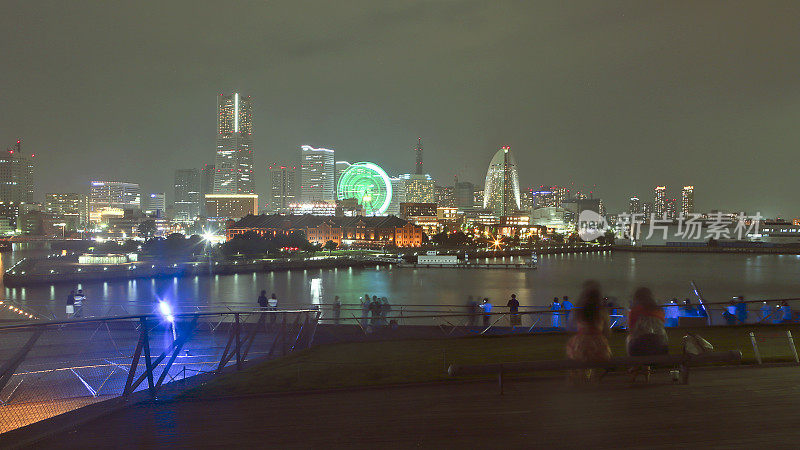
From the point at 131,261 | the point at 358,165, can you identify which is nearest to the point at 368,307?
the point at 131,261

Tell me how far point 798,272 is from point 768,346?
57.7 meters

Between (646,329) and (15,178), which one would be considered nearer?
(646,329)

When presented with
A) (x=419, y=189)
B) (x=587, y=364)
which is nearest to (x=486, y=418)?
(x=587, y=364)

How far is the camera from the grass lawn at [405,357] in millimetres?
5184

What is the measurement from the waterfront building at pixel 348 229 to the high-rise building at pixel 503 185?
63.7 metres

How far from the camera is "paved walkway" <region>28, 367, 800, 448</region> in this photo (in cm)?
330

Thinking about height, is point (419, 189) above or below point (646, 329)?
above

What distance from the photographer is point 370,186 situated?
97.1 m

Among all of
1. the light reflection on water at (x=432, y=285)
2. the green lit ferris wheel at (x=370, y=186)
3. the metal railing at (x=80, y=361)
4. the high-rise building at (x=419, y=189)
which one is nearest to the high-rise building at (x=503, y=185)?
the high-rise building at (x=419, y=189)

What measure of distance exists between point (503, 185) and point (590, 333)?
151123 mm

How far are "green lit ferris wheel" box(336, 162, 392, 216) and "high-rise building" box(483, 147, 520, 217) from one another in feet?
200

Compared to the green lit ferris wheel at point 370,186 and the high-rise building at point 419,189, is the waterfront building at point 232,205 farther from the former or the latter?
the green lit ferris wheel at point 370,186

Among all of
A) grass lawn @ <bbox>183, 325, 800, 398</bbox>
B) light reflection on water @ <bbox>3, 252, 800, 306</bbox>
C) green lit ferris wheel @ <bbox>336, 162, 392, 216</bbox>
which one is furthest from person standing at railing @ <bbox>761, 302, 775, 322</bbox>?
green lit ferris wheel @ <bbox>336, 162, 392, 216</bbox>

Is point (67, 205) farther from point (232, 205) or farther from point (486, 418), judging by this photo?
point (486, 418)
